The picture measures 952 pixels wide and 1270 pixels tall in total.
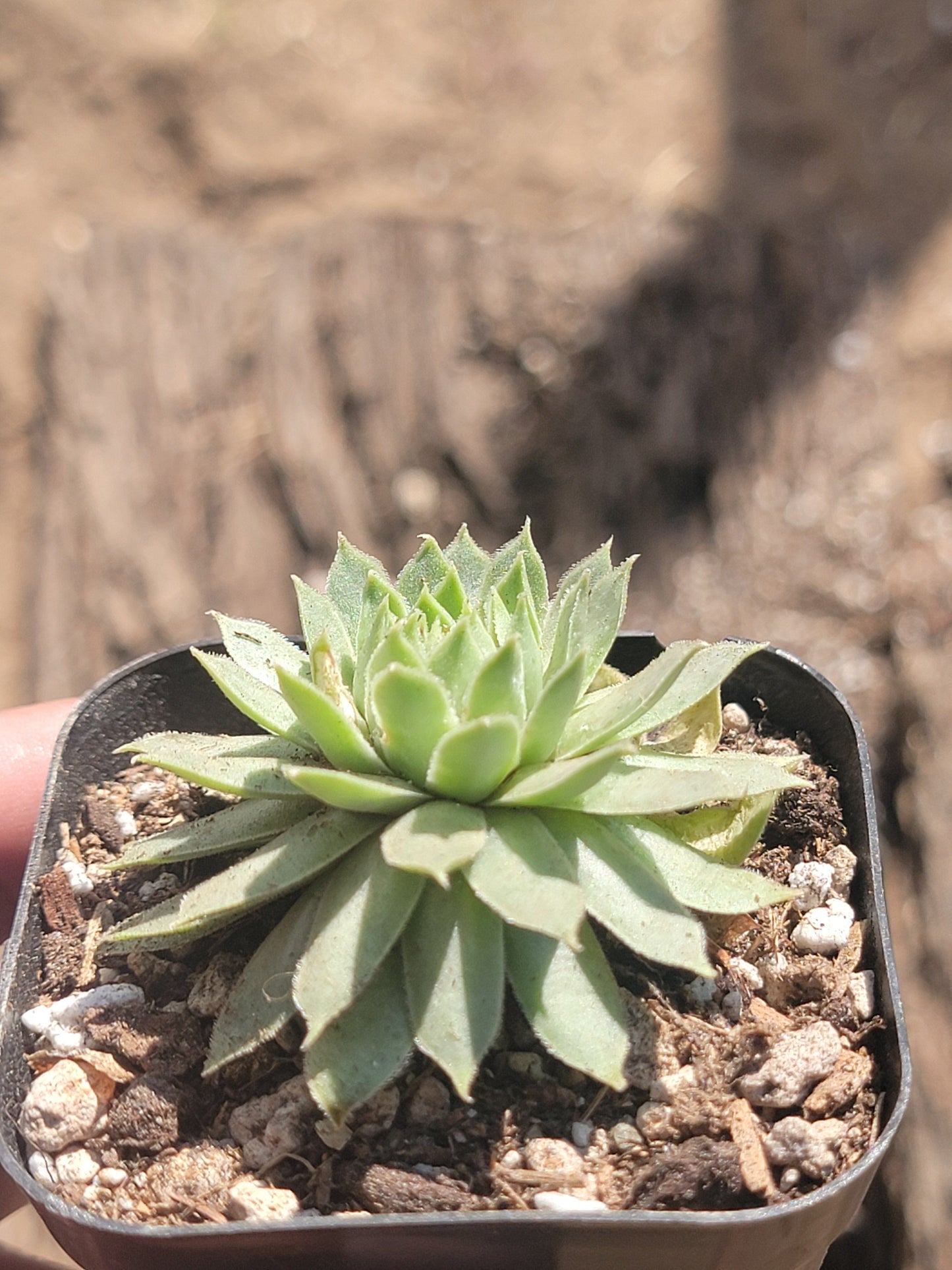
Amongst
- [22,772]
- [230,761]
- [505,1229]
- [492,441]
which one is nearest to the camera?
[505,1229]

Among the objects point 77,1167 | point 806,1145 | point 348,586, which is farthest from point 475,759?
point 77,1167

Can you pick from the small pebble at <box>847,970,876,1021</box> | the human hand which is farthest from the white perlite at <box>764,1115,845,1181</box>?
the human hand

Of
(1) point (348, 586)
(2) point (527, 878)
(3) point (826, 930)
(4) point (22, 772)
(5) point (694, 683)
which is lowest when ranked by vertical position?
(3) point (826, 930)

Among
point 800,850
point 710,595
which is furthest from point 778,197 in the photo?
point 800,850

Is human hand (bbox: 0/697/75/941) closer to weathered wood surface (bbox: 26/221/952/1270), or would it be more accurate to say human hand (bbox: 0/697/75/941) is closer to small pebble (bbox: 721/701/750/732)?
small pebble (bbox: 721/701/750/732)

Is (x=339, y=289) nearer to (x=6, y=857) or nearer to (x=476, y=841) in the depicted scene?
(x=6, y=857)

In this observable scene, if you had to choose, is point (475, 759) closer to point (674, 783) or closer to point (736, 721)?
point (674, 783)
